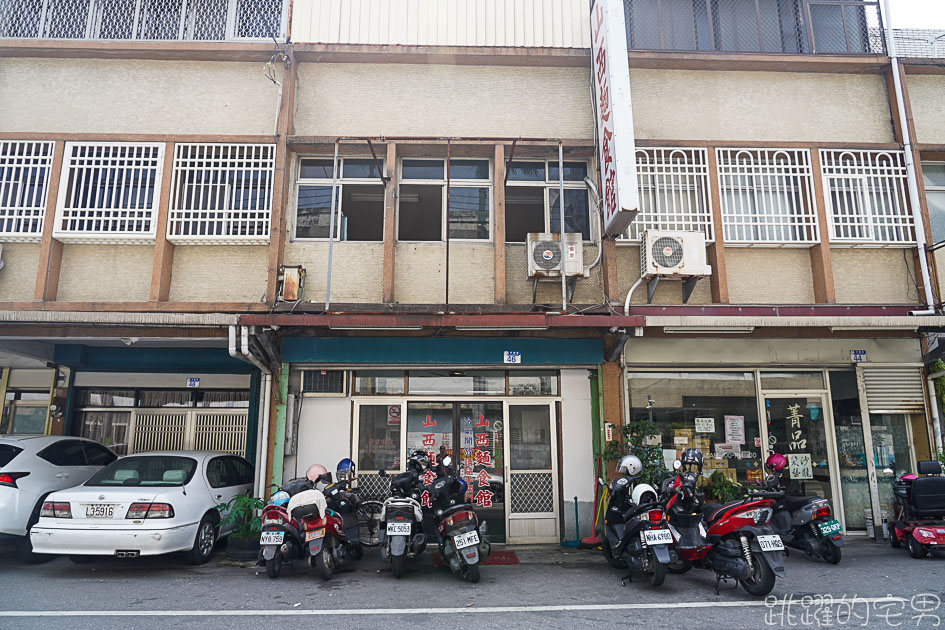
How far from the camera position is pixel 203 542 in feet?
26.0

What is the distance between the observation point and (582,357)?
9695 mm

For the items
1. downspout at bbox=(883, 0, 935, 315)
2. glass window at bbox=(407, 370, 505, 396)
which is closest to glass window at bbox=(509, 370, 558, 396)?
glass window at bbox=(407, 370, 505, 396)

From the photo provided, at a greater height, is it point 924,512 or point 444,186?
point 444,186

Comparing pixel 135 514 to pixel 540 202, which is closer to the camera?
pixel 135 514

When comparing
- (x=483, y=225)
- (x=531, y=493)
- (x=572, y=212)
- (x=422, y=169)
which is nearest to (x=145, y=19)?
(x=422, y=169)

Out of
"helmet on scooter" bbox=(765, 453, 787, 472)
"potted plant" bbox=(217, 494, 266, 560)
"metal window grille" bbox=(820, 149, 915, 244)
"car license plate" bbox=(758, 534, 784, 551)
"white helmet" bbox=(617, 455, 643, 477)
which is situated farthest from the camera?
"metal window grille" bbox=(820, 149, 915, 244)

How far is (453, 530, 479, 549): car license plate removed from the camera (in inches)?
270

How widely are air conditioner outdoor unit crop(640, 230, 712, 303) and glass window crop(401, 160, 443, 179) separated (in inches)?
146

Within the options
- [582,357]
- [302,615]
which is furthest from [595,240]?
[302,615]

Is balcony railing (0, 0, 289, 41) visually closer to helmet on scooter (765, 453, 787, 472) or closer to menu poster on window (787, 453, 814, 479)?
helmet on scooter (765, 453, 787, 472)

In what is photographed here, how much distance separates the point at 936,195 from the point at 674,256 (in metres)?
5.40

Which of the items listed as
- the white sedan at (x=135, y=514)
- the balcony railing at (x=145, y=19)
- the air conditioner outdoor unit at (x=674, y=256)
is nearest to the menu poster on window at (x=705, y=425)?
the air conditioner outdoor unit at (x=674, y=256)

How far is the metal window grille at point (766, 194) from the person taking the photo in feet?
33.2

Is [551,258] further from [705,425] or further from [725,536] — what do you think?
[725,536]
